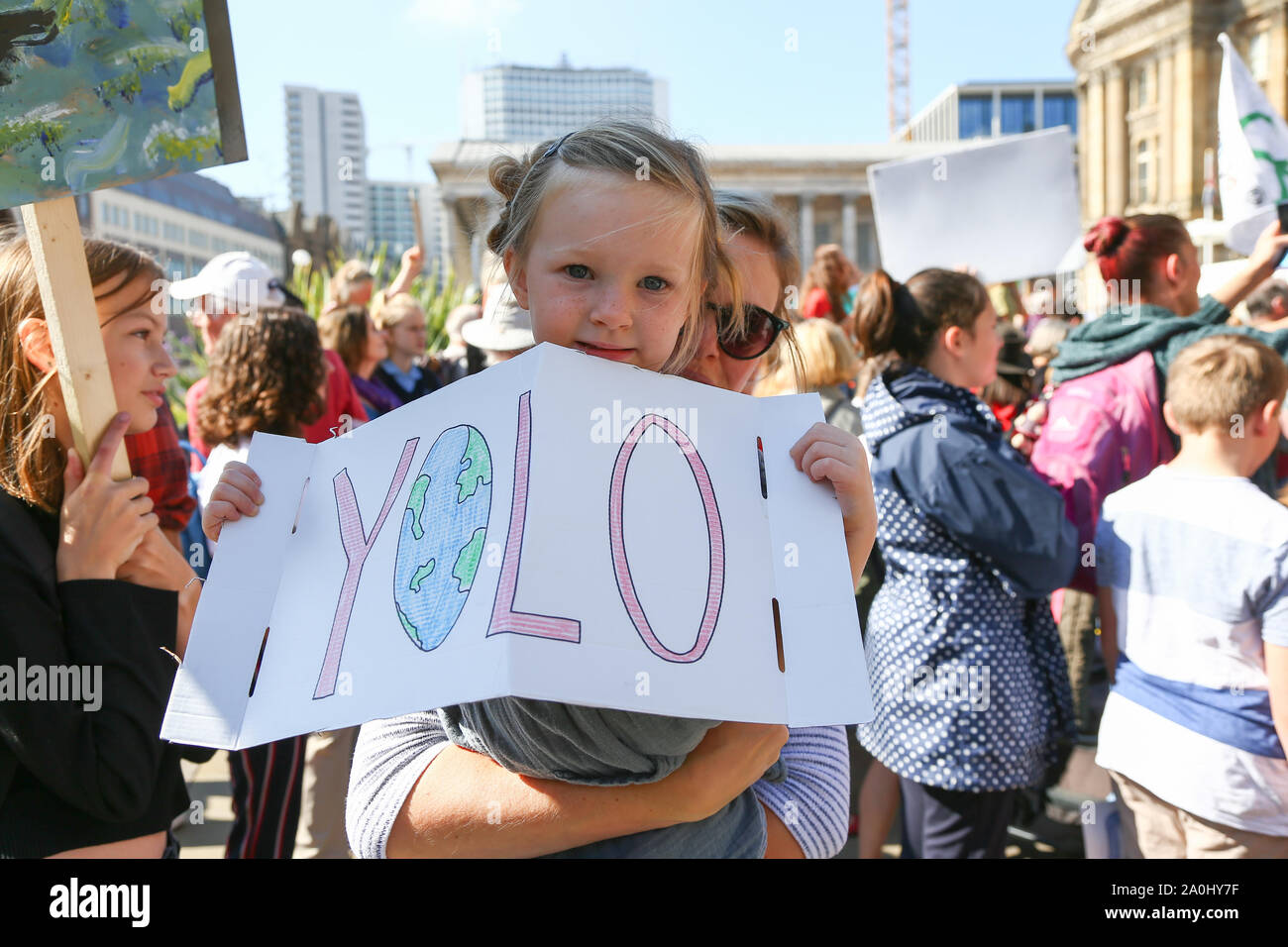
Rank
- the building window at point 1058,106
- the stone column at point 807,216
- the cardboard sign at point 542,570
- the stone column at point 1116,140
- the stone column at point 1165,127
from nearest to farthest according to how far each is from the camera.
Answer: the cardboard sign at point 542,570
the stone column at point 1165,127
the stone column at point 1116,140
the stone column at point 807,216
the building window at point 1058,106

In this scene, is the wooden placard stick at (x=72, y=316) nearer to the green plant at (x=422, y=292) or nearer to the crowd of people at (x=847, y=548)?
the crowd of people at (x=847, y=548)

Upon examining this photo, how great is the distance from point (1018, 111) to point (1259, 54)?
42.3 metres

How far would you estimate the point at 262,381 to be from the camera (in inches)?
126

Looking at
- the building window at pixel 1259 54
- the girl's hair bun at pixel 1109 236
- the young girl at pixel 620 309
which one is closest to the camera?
the young girl at pixel 620 309

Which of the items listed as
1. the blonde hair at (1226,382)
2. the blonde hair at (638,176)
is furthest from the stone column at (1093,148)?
the blonde hair at (638,176)

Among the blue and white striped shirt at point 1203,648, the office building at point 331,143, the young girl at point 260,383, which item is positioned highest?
the office building at point 331,143

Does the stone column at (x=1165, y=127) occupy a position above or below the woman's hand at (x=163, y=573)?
above

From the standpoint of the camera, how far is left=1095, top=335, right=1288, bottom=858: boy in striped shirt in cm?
227

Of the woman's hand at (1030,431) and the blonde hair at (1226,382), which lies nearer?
the blonde hair at (1226,382)

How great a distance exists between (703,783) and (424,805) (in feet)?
1.13

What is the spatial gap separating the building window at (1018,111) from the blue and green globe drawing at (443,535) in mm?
80425

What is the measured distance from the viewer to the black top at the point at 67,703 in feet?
4.73

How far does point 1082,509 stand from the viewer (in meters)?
3.04
